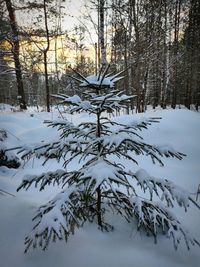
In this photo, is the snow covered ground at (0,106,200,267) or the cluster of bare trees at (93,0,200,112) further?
the cluster of bare trees at (93,0,200,112)

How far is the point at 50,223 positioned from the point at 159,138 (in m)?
5.45

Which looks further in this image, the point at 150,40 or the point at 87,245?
the point at 150,40

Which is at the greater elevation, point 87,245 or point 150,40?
point 150,40

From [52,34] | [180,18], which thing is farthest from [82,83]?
[180,18]

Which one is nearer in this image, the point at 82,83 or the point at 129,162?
the point at 82,83

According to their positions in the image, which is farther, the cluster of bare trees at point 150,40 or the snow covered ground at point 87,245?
the cluster of bare trees at point 150,40

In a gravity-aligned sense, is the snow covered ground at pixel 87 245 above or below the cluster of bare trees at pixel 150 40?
below

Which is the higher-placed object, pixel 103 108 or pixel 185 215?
pixel 103 108

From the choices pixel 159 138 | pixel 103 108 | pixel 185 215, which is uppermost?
pixel 103 108

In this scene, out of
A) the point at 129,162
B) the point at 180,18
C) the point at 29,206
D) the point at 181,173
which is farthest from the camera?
the point at 180,18

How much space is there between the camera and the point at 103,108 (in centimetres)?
265

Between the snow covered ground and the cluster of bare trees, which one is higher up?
the cluster of bare trees

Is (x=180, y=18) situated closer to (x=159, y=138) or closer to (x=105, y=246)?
(x=159, y=138)

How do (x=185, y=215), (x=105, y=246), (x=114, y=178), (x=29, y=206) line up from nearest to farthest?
(x=114, y=178) < (x=105, y=246) < (x=29, y=206) < (x=185, y=215)
